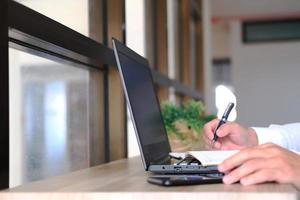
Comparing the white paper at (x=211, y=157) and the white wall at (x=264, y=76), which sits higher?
the white wall at (x=264, y=76)

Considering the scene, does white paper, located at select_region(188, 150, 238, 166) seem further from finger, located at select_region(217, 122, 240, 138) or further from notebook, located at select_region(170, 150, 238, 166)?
finger, located at select_region(217, 122, 240, 138)

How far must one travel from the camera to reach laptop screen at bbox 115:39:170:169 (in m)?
1.05

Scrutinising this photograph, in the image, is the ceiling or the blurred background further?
the ceiling

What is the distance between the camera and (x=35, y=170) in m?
1.32

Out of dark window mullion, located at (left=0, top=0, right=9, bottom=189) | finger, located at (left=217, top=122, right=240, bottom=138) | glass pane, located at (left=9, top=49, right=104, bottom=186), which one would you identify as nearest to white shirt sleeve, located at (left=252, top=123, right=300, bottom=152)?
finger, located at (left=217, top=122, right=240, bottom=138)

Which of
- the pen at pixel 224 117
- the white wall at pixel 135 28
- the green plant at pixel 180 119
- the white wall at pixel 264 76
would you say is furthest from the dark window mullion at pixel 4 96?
the white wall at pixel 264 76

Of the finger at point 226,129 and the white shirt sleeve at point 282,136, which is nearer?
the finger at point 226,129

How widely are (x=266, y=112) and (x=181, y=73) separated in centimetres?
314

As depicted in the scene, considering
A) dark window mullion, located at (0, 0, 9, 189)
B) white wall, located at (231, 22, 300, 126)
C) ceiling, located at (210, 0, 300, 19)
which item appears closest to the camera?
dark window mullion, located at (0, 0, 9, 189)

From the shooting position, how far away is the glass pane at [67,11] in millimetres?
1272

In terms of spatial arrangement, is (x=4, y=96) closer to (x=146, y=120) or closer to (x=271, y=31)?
(x=146, y=120)

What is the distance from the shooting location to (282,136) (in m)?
1.43

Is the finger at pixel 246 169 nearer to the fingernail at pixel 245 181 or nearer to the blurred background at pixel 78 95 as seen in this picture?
the fingernail at pixel 245 181

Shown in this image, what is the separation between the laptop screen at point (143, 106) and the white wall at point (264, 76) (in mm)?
5268
